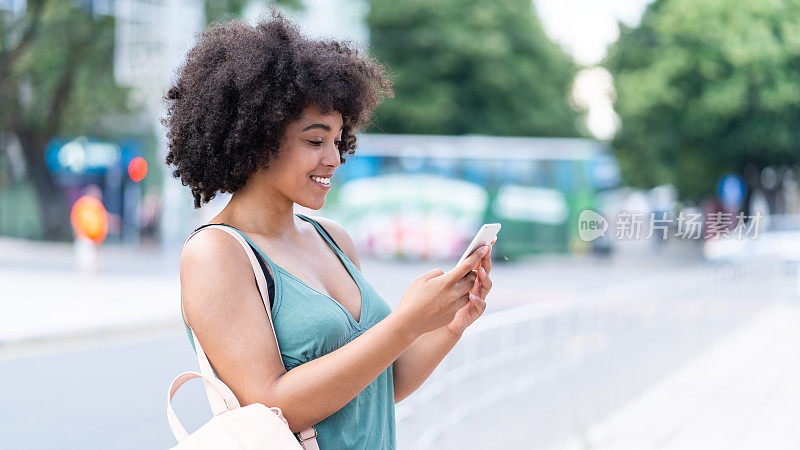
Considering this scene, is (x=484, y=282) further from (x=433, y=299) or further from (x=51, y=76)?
(x=51, y=76)

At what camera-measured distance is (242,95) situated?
168 cm

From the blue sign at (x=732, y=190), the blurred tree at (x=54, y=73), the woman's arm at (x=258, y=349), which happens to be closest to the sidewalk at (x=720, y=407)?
the woman's arm at (x=258, y=349)

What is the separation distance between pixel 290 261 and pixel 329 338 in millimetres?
188

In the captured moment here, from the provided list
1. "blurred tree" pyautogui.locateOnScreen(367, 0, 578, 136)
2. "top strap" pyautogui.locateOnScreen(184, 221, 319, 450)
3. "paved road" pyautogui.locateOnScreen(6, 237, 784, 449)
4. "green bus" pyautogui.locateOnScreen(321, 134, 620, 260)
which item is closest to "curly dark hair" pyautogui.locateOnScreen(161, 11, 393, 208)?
"top strap" pyautogui.locateOnScreen(184, 221, 319, 450)

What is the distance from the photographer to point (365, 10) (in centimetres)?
3072

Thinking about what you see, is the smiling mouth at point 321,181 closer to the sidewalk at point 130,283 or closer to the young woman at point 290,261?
the young woman at point 290,261

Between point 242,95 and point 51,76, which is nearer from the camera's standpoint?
point 242,95

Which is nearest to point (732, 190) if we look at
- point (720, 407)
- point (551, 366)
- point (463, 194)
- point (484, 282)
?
point (463, 194)

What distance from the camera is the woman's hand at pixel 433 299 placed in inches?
59.7

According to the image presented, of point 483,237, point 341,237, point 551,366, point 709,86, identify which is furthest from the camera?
point 709,86

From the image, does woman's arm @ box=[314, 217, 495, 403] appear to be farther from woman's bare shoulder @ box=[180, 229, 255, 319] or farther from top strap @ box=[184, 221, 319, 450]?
woman's bare shoulder @ box=[180, 229, 255, 319]

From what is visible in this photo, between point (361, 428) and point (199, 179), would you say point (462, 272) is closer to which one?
point (361, 428)

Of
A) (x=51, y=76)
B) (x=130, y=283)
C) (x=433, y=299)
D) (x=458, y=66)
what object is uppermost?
(x=458, y=66)

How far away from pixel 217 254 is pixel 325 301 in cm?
22
